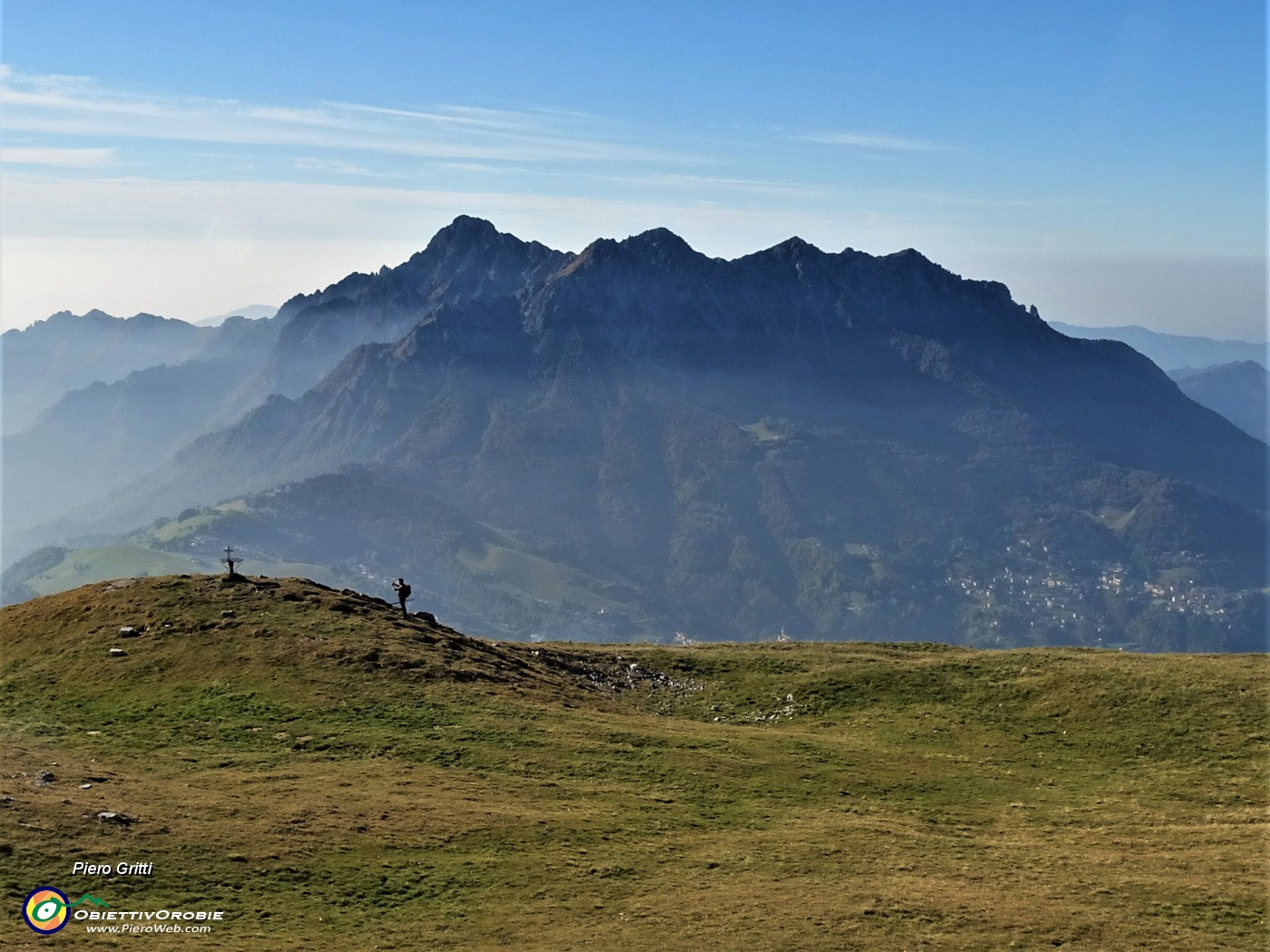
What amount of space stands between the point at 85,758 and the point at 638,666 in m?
40.1

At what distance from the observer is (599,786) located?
163ft

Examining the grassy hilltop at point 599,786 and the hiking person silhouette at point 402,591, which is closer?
the grassy hilltop at point 599,786

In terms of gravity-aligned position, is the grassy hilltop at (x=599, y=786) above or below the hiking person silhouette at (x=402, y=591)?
below

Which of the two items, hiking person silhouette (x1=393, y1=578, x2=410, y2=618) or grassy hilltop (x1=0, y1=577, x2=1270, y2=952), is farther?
hiking person silhouette (x1=393, y1=578, x2=410, y2=618)

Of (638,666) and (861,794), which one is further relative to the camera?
(638,666)

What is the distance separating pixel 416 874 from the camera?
39156 mm

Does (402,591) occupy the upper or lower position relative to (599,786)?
upper

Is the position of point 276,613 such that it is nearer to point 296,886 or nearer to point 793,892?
point 296,886

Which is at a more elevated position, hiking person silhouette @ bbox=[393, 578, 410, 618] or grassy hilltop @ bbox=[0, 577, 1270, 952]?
hiking person silhouette @ bbox=[393, 578, 410, 618]

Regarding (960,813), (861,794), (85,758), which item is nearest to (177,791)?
(85,758)

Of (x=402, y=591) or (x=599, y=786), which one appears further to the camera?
(x=402, y=591)

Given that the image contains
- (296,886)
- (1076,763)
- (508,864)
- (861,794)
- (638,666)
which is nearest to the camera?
(296,886)

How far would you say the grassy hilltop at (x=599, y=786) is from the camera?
36.4 meters

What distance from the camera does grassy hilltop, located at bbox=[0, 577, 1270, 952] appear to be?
36.4 m
